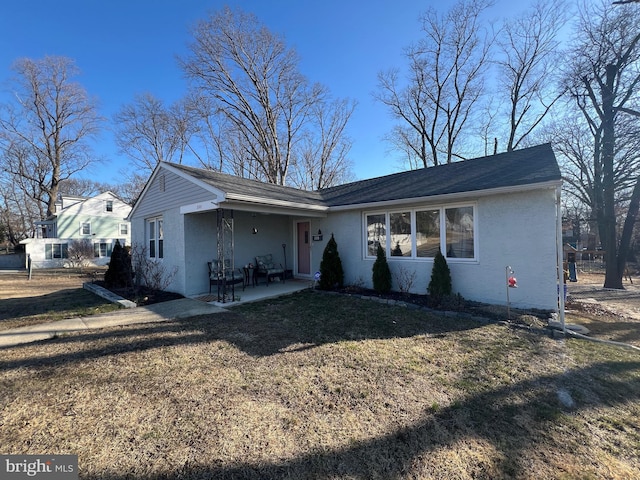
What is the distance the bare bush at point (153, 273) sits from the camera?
348 inches

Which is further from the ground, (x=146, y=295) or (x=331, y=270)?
(x=331, y=270)

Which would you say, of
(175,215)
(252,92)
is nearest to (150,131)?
(252,92)

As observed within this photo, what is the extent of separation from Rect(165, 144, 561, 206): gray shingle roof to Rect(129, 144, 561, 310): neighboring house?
0.04 metres

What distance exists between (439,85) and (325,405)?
24240 millimetres

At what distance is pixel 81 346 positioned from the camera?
4.54 m

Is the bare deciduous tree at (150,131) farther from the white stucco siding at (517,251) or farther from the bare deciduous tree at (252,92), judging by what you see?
the white stucco siding at (517,251)

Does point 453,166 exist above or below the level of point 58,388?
above

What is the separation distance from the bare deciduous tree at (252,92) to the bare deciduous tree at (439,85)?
21.8 feet

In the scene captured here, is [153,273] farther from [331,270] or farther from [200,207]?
[331,270]

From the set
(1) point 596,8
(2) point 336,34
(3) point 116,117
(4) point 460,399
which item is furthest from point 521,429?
(3) point 116,117

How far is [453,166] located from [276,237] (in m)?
6.71

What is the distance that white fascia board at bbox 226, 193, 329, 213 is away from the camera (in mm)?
6812

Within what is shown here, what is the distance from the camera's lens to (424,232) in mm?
7840

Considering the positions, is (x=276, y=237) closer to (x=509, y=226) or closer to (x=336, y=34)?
(x=509, y=226)
